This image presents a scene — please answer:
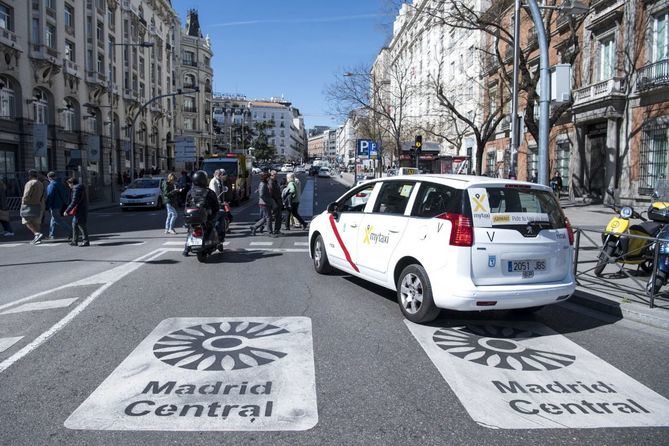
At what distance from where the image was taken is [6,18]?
102 feet

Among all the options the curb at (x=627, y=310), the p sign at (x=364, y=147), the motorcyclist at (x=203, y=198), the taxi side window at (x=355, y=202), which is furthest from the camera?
the p sign at (x=364, y=147)

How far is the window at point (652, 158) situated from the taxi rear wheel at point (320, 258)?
56.3 feet

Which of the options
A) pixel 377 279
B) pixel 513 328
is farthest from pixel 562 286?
pixel 377 279

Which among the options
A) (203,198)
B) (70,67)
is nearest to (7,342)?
(203,198)

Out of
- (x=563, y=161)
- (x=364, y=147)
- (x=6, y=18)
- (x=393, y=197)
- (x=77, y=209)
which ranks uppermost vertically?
(x=6, y=18)

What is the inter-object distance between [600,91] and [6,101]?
3199cm

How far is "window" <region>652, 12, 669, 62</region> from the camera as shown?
66.9ft

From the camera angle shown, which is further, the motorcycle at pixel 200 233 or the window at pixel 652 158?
the window at pixel 652 158

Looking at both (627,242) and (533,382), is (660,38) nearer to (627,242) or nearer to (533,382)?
(627,242)

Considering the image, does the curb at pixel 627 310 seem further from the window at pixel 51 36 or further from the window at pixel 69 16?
the window at pixel 69 16

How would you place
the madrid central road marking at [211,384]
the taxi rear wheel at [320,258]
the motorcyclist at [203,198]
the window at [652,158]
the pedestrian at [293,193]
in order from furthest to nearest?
the window at [652,158]
the pedestrian at [293,193]
the motorcyclist at [203,198]
the taxi rear wheel at [320,258]
the madrid central road marking at [211,384]

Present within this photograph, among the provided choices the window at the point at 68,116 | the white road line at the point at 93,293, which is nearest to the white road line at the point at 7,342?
the white road line at the point at 93,293

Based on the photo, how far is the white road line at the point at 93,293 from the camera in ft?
16.0

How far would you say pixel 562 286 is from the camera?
5.90 metres
